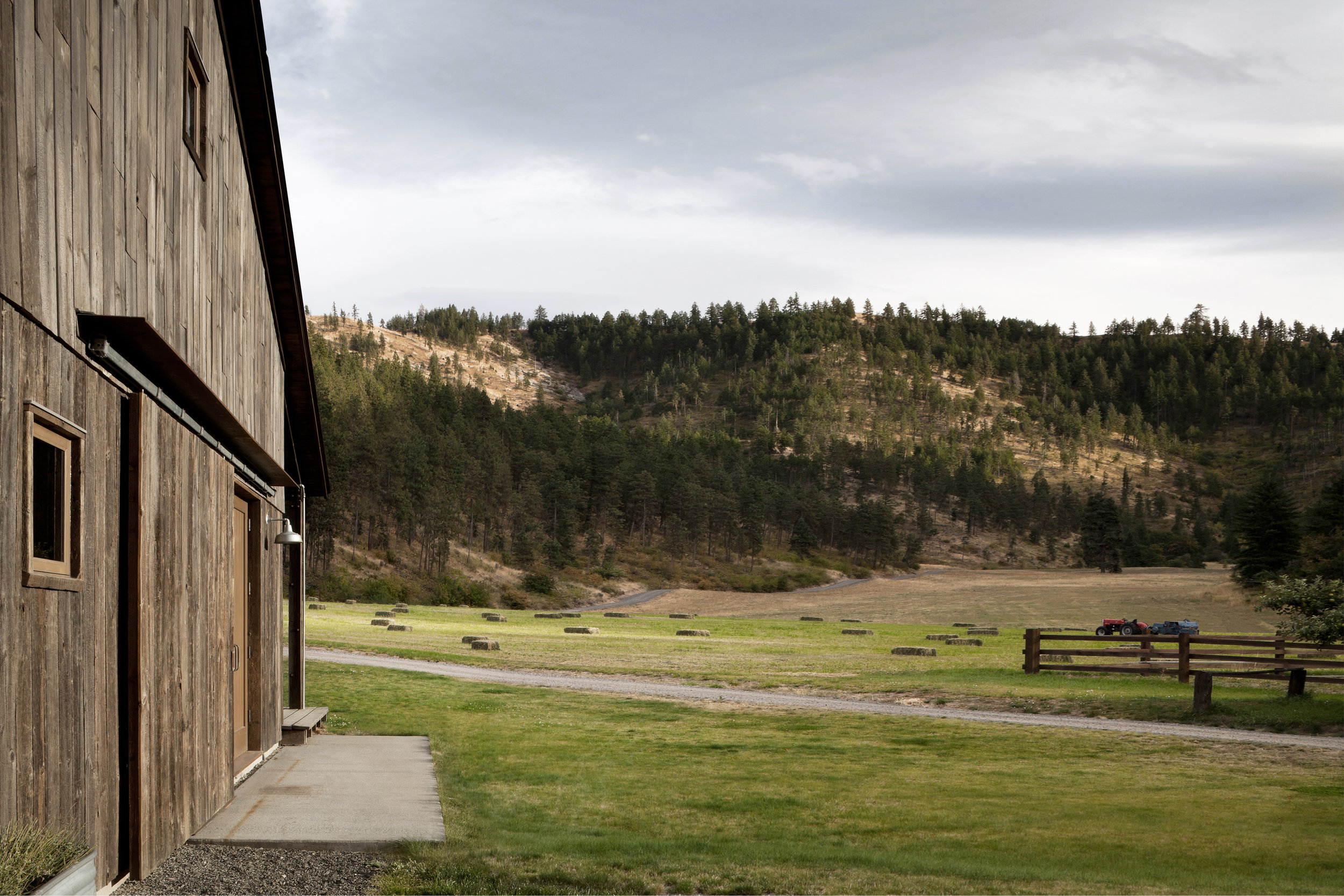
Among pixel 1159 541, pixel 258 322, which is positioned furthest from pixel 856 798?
pixel 1159 541

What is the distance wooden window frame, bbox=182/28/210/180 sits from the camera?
8414 millimetres

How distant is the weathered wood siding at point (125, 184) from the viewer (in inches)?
195

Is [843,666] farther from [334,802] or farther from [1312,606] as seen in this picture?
[334,802]

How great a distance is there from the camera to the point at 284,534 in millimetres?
12219

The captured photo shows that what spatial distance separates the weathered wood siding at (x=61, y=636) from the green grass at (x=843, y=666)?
60.1 ft

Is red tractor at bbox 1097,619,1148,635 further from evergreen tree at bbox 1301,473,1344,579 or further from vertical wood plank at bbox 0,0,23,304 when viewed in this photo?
vertical wood plank at bbox 0,0,23,304

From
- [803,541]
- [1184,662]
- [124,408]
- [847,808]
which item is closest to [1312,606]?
[1184,662]

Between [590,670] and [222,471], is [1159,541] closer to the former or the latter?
[590,670]

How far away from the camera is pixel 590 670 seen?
28.0 metres

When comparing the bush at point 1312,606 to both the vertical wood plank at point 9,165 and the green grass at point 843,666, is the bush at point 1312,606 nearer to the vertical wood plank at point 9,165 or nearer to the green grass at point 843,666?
the green grass at point 843,666

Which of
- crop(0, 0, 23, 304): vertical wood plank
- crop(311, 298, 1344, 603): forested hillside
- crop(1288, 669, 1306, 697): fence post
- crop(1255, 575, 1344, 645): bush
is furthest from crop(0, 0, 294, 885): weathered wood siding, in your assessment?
crop(311, 298, 1344, 603): forested hillside

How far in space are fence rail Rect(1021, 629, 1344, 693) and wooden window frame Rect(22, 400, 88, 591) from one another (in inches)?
773

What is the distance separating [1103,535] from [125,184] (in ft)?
402

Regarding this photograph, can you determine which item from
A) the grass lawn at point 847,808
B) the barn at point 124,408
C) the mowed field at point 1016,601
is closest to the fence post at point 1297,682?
the grass lawn at point 847,808
